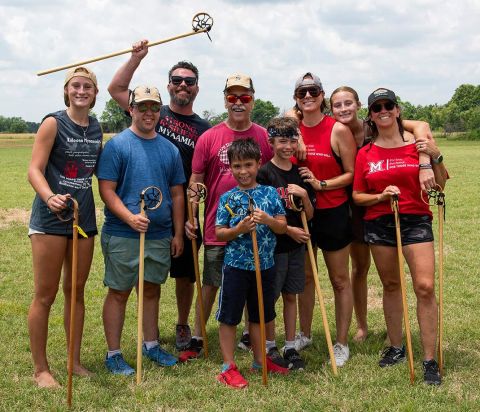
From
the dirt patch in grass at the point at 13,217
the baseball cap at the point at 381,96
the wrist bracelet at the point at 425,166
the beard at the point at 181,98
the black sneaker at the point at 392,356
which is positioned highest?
the beard at the point at 181,98

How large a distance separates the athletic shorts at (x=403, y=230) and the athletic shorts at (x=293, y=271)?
68 centimetres

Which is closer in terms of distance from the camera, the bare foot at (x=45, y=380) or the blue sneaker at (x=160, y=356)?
the bare foot at (x=45, y=380)

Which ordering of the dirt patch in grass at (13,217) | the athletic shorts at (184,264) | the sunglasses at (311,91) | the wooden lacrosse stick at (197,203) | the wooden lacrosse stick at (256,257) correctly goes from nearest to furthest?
the wooden lacrosse stick at (256,257) < the sunglasses at (311,91) < the wooden lacrosse stick at (197,203) < the athletic shorts at (184,264) < the dirt patch in grass at (13,217)

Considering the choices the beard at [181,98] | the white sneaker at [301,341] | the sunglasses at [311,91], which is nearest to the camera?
the sunglasses at [311,91]

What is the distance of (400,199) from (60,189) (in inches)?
119

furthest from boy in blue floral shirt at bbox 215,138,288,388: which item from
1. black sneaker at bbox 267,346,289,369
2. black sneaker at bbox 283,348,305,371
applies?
black sneaker at bbox 283,348,305,371

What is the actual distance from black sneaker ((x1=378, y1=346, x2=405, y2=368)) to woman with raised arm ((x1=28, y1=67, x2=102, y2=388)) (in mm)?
2946

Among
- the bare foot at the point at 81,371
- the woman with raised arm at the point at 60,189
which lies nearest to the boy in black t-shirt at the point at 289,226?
the woman with raised arm at the point at 60,189

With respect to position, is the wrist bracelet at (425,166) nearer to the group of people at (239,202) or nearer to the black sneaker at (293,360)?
the group of people at (239,202)

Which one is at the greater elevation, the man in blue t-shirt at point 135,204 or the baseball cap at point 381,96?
the baseball cap at point 381,96

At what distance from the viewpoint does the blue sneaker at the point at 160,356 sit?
611cm

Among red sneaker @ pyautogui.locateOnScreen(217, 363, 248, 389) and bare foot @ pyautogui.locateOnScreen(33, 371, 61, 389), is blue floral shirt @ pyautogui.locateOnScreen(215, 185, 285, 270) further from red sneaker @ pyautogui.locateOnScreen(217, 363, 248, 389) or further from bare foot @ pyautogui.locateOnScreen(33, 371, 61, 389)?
bare foot @ pyautogui.locateOnScreen(33, 371, 61, 389)

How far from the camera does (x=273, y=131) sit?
18.7ft

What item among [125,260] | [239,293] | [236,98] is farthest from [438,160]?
[125,260]
